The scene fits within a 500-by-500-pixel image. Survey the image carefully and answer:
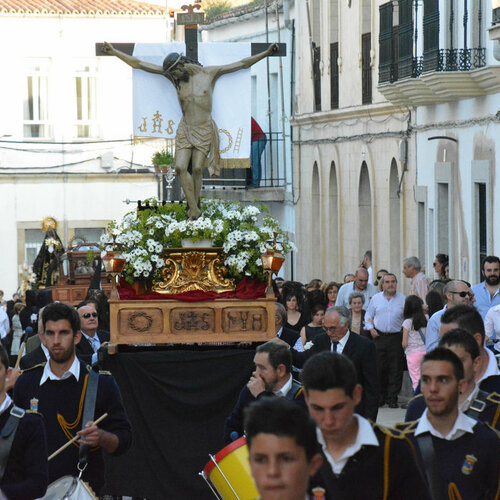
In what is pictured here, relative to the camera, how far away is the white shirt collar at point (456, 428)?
17.0ft

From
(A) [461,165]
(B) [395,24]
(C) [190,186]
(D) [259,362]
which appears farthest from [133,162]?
(D) [259,362]

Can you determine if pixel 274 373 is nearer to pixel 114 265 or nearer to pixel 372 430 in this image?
pixel 372 430

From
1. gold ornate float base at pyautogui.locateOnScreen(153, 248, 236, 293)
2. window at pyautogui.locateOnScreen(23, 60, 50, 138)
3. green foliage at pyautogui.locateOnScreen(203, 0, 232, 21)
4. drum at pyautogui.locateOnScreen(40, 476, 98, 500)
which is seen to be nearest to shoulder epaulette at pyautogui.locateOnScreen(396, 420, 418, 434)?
drum at pyautogui.locateOnScreen(40, 476, 98, 500)

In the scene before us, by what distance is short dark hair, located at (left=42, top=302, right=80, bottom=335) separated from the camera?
652cm

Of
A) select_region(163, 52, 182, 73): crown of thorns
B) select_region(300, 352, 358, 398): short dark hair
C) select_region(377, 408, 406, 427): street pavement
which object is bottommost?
select_region(377, 408, 406, 427): street pavement

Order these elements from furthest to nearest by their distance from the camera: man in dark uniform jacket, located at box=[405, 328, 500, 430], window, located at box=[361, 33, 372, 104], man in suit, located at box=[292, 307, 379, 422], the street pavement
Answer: window, located at box=[361, 33, 372, 104] → the street pavement → man in suit, located at box=[292, 307, 379, 422] → man in dark uniform jacket, located at box=[405, 328, 500, 430]

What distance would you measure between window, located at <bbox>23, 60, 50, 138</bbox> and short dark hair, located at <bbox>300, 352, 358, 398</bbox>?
30737 mm

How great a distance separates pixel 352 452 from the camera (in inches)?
174

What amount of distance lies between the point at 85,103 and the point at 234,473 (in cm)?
2933

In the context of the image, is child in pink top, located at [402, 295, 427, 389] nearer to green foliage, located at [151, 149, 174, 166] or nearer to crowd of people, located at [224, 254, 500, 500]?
crowd of people, located at [224, 254, 500, 500]

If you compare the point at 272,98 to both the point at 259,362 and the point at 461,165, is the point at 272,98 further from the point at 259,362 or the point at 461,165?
the point at 259,362

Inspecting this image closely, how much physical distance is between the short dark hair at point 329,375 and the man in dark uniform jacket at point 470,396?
122 centimetres

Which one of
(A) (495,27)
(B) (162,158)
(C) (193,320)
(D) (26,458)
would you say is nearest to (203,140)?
(C) (193,320)

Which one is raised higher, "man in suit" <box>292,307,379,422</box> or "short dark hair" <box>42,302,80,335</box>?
"short dark hair" <box>42,302,80,335</box>
